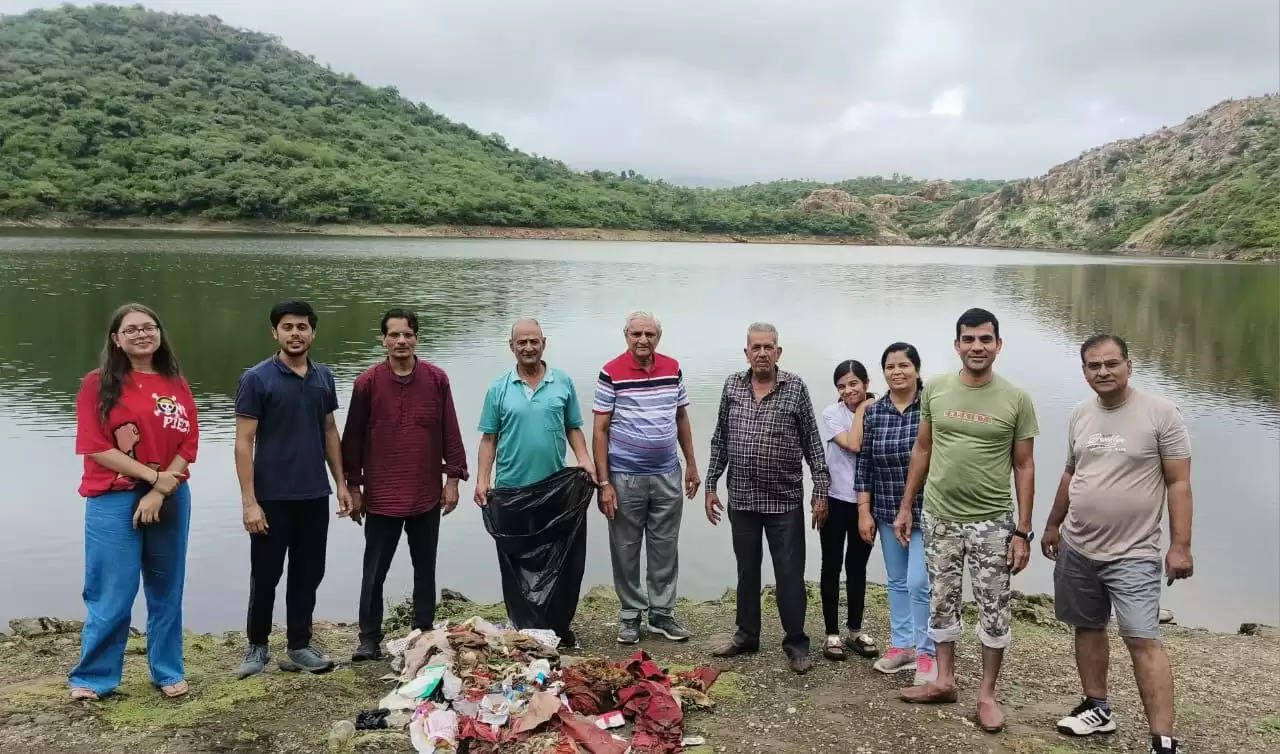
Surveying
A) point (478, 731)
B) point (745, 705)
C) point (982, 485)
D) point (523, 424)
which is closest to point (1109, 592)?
point (982, 485)

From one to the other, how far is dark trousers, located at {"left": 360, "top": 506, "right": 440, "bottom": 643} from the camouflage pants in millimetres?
2571

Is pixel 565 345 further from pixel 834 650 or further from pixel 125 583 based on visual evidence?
pixel 125 583

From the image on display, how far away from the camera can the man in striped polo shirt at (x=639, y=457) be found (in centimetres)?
467

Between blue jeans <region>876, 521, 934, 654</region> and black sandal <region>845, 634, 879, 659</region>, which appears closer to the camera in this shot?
blue jeans <region>876, 521, 934, 654</region>

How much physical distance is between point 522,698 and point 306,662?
1.41 m

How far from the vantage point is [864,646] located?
15.4ft

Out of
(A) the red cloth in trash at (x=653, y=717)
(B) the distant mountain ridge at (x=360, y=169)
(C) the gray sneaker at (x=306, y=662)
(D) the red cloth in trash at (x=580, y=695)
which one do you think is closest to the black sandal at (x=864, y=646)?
(A) the red cloth in trash at (x=653, y=717)

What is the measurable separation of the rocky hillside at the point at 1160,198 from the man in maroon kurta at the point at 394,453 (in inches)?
2630

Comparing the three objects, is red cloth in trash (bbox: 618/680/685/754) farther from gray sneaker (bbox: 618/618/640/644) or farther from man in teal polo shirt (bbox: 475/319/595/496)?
man in teal polo shirt (bbox: 475/319/595/496)

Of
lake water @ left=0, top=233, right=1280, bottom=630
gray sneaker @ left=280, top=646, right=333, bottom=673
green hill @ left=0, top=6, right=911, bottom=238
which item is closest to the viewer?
gray sneaker @ left=280, top=646, right=333, bottom=673

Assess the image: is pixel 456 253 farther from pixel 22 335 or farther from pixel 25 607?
pixel 25 607

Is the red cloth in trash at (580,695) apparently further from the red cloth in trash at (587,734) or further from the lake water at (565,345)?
the lake water at (565,345)

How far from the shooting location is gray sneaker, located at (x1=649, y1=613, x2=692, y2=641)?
4.91 metres

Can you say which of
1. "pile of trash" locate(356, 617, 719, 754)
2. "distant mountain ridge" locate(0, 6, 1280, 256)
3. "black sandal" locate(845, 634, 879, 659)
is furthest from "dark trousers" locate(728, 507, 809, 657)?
"distant mountain ridge" locate(0, 6, 1280, 256)
